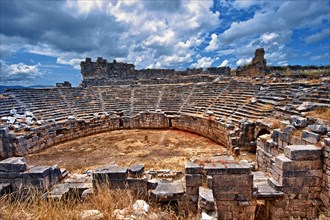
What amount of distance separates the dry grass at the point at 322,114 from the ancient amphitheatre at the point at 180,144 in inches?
1.9

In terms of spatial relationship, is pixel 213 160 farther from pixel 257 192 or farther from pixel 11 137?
pixel 11 137

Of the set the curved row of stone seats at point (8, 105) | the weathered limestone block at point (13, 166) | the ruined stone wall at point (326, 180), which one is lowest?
the ruined stone wall at point (326, 180)

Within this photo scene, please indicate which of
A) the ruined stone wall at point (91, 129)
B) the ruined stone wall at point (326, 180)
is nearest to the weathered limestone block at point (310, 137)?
the ruined stone wall at point (326, 180)

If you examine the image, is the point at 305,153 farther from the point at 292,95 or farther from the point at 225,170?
the point at 292,95

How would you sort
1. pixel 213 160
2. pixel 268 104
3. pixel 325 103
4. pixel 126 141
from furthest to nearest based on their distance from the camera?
pixel 126 141 → pixel 268 104 → pixel 325 103 → pixel 213 160

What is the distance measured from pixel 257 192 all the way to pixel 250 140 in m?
5.29

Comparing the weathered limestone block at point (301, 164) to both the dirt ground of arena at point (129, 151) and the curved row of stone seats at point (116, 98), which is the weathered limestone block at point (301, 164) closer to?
the dirt ground of arena at point (129, 151)

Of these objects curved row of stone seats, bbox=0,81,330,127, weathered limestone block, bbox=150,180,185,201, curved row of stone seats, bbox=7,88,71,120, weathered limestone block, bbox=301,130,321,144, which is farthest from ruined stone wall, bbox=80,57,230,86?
weathered limestone block, bbox=150,180,185,201

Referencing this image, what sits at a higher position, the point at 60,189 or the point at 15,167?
the point at 15,167

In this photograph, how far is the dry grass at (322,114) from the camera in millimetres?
7041

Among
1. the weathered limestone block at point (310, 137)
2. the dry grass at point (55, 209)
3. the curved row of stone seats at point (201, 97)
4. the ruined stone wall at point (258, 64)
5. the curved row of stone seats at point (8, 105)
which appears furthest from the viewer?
the ruined stone wall at point (258, 64)

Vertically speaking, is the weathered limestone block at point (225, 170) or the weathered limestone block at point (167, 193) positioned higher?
the weathered limestone block at point (225, 170)

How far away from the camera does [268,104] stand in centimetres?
1169

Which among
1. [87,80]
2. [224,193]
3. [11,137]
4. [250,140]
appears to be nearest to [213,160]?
[224,193]
